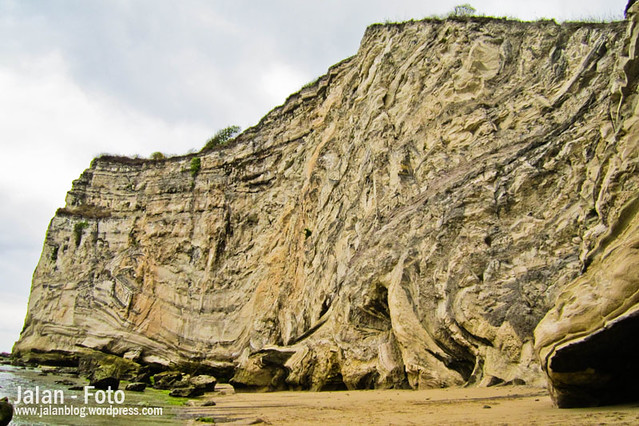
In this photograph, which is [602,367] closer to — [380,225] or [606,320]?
[606,320]

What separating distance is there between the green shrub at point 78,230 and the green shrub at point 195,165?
7859 mm

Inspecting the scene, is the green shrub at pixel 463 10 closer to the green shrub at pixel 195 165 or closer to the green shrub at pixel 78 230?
the green shrub at pixel 195 165

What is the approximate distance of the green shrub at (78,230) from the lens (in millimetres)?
28406

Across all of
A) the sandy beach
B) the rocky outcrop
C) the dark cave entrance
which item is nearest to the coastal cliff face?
the rocky outcrop

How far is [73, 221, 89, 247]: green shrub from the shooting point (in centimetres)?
2841

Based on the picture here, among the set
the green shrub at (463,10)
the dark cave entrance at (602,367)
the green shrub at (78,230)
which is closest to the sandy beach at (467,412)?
the dark cave entrance at (602,367)

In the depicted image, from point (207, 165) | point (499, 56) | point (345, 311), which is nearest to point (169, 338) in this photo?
point (207, 165)

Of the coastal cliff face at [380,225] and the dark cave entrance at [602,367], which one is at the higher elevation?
the coastal cliff face at [380,225]

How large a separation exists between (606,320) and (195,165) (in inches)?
1063

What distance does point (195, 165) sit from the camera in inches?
1115

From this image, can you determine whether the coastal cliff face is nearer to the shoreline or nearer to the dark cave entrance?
the dark cave entrance

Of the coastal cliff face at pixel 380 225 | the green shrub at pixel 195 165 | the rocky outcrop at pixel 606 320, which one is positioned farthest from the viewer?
the green shrub at pixel 195 165

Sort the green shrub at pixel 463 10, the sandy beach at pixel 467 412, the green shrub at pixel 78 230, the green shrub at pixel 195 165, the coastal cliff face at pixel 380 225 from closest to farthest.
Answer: the sandy beach at pixel 467 412 < the coastal cliff face at pixel 380 225 < the green shrub at pixel 463 10 < the green shrub at pixel 195 165 < the green shrub at pixel 78 230

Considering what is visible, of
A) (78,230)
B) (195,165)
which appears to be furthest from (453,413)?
(78,230)
